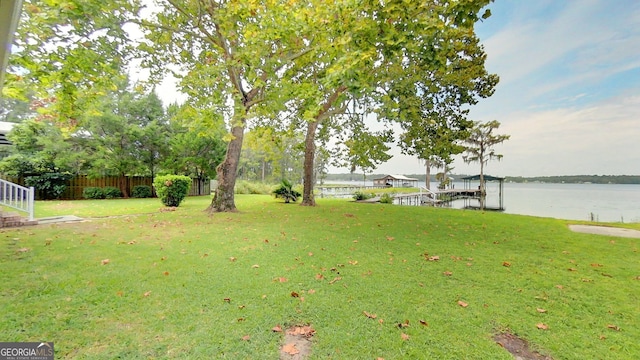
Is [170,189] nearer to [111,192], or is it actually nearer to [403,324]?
[111,192]

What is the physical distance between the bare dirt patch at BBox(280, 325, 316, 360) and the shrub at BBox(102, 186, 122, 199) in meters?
16.9

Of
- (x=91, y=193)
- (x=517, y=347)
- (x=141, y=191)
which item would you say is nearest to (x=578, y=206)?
(x=517, y=347)

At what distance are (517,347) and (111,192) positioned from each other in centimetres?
1845

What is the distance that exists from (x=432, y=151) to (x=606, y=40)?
8823 mm

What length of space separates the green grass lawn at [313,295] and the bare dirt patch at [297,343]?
0.26ft

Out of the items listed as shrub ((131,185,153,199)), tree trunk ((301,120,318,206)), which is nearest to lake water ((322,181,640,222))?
tree trunk ((301,120,318,206))

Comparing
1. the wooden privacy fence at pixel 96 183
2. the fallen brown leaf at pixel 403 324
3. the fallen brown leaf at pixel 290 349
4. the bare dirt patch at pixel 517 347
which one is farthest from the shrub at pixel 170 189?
the bare dirt patch at pixel 517 347

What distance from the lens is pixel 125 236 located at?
5.49 metres

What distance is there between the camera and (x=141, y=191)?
15.9m

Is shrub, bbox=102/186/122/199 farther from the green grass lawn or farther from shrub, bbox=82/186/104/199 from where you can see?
the green grass lawn

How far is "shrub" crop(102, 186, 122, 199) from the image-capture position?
14.6 metres

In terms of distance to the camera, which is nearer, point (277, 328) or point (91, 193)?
point (277, 328)

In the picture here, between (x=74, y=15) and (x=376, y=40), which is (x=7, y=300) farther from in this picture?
(x=376, y=40)

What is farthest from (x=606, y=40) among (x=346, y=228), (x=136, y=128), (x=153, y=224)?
(x=136, y=128)
